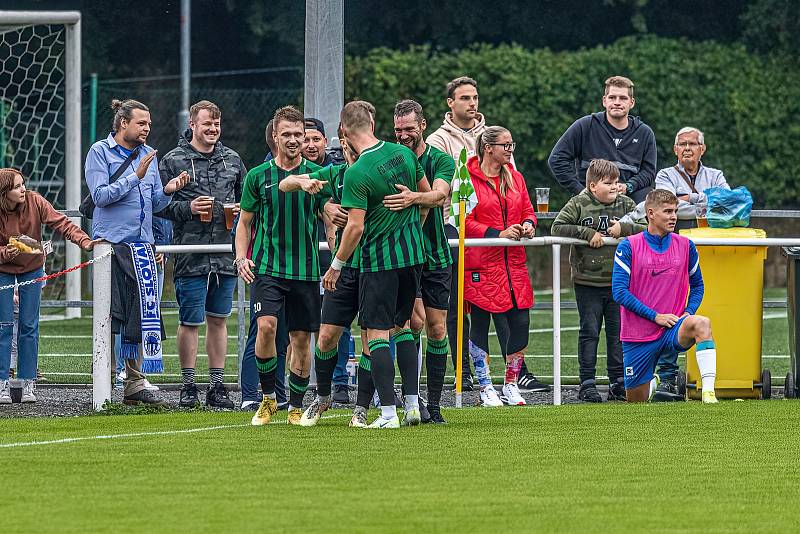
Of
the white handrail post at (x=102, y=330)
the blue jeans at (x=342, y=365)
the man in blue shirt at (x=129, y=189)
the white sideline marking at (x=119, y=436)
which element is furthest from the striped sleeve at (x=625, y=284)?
the white handrail post at (x=102, y=330)

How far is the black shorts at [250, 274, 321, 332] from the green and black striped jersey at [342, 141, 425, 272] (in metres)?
0.65

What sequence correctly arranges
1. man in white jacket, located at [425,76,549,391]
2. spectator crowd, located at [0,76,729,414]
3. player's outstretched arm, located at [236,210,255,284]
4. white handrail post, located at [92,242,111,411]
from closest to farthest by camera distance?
spectator crowd, located at [0,76,729,414], player's outstretched arm, located at [236,210,255,284], white handrail post, located at [92,242,111,411], man in white jacket, located at [425,76,549,391]

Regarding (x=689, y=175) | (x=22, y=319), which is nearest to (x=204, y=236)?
(x=22, y=319)

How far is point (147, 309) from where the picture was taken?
1116 cm

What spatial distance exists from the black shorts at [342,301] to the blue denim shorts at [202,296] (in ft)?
6.01

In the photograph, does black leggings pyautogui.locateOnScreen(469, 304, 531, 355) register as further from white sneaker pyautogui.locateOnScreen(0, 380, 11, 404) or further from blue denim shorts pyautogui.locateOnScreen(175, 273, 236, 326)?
white sneaker pyautogui.locateOnScreen(0, 380, 11, 404)

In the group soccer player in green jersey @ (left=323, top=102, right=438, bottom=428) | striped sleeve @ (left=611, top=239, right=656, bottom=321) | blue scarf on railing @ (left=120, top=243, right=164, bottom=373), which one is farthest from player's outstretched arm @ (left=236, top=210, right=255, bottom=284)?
striped sleeve @ (left=611, top=239, right=656, bottom=321)

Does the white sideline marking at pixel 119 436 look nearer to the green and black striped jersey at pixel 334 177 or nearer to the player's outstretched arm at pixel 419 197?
the green and black striped jersey at pixel 334 177

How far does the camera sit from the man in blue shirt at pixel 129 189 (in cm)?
1120

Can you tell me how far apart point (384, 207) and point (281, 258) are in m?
0.86

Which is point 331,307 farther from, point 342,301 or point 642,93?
point 642,93

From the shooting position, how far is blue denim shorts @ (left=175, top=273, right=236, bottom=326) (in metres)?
11.4

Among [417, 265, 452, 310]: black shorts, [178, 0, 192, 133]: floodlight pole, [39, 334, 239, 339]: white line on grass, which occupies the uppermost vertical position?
[178, 0, 192, 133]: floodlight pole

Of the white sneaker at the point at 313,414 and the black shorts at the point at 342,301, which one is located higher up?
the black shorts at the point at 342,301
